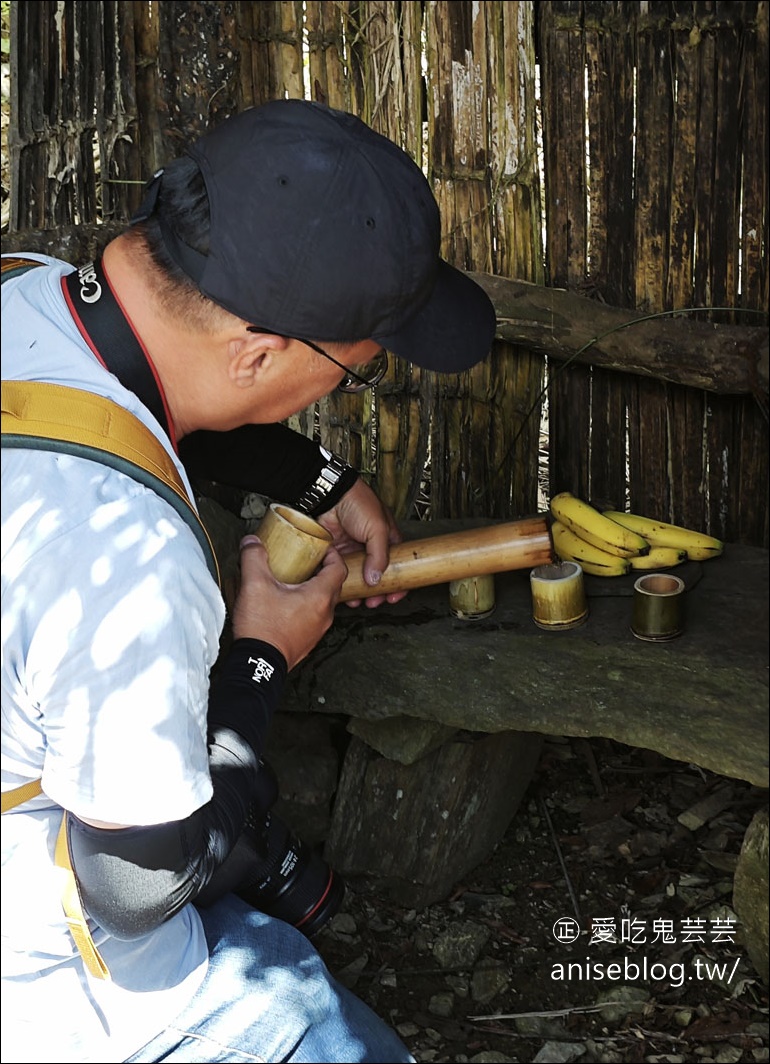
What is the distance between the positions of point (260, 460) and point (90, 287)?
109cm

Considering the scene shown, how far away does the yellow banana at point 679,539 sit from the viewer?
3242mm

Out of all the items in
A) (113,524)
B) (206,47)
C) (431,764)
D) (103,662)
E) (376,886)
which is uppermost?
(206,47)

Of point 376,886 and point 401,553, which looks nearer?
point 401,553

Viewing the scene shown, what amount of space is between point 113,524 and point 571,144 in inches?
98.0

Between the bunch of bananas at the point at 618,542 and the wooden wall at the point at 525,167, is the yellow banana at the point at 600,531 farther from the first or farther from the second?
the wooden wall at the point at 525,167

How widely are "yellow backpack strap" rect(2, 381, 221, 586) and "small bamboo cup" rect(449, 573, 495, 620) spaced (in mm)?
1571

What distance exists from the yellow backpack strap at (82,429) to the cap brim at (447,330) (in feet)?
1.52

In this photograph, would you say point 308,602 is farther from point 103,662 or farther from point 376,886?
point 376,886

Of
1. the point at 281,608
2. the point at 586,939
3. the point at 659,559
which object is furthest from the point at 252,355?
the point at 586,939

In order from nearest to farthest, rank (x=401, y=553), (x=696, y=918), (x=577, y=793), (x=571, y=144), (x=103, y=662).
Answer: (x=103, y=662) < (x=401, y=553) < (x=696, y=918) < (x=571, y=144) < (x=577, y=793)

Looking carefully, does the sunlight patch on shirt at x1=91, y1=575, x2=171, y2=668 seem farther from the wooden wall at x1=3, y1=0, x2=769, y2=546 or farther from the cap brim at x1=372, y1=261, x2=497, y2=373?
the wooden wall at x1=3, y1=0, x2=769, y2=546

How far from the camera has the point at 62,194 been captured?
4.07m

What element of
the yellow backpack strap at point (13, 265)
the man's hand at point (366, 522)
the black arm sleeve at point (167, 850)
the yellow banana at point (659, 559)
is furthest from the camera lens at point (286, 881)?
the yellow backpack strap at point (13, 265)

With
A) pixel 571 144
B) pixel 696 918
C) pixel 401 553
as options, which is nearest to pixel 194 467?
pixel 401 553
